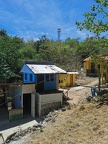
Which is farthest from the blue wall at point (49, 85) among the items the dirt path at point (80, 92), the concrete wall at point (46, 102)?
the dirt path at point (80, 92)

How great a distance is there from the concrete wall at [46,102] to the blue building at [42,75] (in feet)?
4.41

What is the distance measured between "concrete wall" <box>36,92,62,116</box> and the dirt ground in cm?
561

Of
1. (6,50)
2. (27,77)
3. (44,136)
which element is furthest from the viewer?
(6,50)

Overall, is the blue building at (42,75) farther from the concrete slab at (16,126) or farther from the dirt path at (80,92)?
the concrete slab at (16,126)

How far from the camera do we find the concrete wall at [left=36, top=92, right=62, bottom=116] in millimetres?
15695

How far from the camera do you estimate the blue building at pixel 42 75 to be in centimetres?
1669

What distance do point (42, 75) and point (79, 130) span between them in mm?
9458

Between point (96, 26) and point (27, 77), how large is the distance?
389 inches

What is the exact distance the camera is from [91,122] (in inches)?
346

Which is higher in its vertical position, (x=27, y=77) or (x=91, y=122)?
(x=27, y=77)

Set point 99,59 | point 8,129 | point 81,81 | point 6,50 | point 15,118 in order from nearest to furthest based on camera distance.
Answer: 1. point 99,59
2. point 8,129
3. point 15,118
4. point 6,50
5. point 81,81

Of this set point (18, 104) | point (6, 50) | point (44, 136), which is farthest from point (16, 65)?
point (44, 136)

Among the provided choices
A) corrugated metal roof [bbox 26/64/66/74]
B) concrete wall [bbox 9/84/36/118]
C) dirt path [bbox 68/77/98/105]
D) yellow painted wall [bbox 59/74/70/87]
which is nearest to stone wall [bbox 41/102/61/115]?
concrete wall [bbox 9/84/36/118]

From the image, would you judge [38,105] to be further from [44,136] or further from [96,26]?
[96,26]
